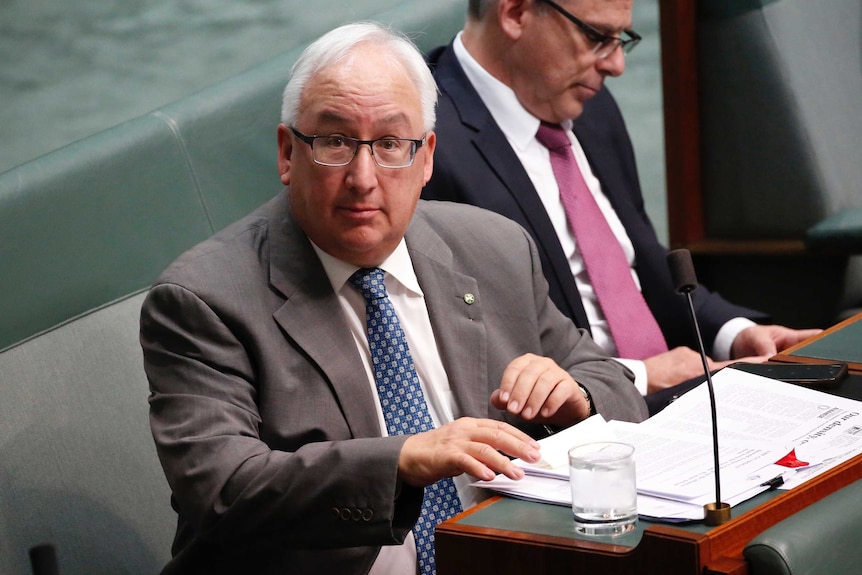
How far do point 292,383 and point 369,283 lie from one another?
0.22 metres

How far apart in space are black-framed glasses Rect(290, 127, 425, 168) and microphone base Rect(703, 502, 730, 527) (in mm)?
794

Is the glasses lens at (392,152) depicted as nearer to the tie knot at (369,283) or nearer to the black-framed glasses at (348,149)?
the black-framed glasses at (348,149)

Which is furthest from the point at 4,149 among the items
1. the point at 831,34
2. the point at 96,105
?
the point at 831,34

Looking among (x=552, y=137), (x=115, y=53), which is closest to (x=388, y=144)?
(x=552, y=137)

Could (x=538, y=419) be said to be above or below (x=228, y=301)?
below

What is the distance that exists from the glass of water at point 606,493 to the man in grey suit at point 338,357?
6.3 inches

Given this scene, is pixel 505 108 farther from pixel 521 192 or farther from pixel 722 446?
pixel 722 446

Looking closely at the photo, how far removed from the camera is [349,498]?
1601 millimetres

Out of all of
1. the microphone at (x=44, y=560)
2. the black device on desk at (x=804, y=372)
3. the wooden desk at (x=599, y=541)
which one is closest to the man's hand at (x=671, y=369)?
the black device on desk at (x=804, y=372)

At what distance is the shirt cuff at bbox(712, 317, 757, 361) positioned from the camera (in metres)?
2.95

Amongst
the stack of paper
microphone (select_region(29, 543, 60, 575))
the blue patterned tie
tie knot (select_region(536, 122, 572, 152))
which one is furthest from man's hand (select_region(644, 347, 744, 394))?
microphone (select_region(29, 543, 60, 575))

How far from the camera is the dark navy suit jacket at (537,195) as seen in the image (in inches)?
106

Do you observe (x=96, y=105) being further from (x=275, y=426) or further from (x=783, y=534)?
(x=783, y=534)

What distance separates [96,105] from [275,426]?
1.46 metres
